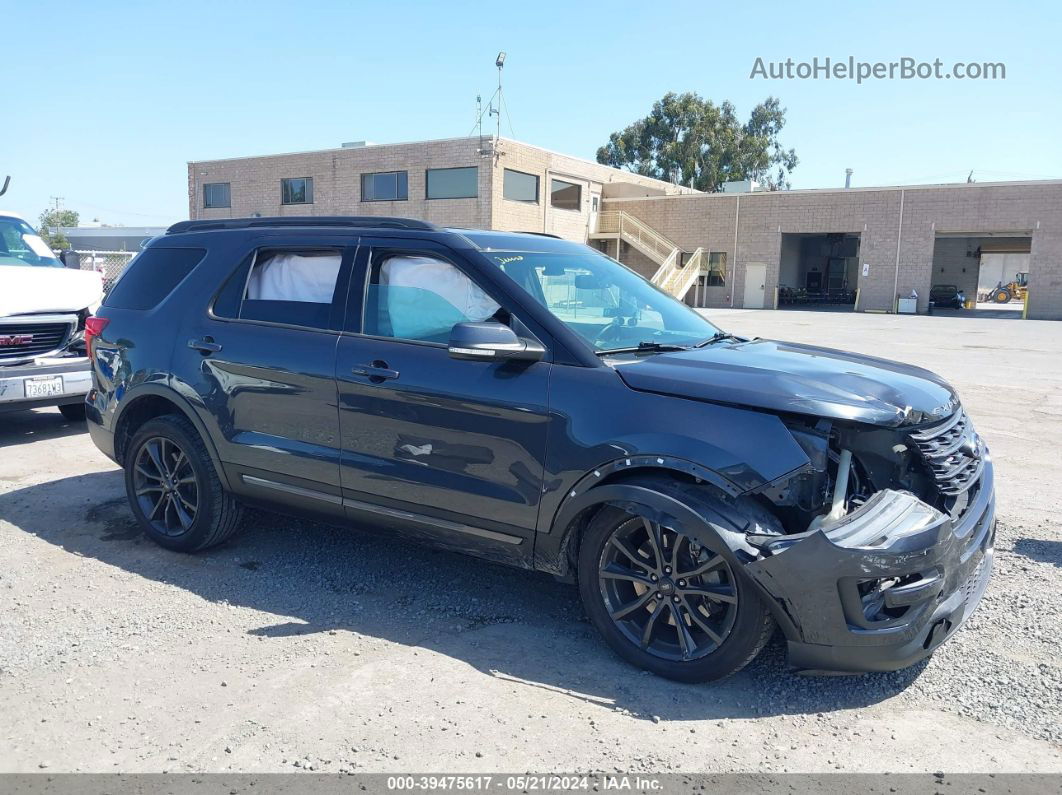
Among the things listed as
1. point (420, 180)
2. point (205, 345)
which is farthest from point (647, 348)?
point (420, 180)

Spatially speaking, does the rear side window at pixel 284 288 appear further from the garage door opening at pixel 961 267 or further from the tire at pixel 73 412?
the garage door opening at pixel 961 267

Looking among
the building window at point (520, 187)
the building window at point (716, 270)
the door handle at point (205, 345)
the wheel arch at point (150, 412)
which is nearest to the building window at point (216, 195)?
the building window at point (520, 187)

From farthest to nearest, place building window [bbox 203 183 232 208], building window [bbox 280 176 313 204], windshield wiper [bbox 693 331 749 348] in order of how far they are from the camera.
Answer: building window [bbox 203 183 232 208], building window [bbox 280 176 313 204], windshield wiper [bbox 693 331 749 348]

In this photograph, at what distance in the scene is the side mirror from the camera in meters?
3.68

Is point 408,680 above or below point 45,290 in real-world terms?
below

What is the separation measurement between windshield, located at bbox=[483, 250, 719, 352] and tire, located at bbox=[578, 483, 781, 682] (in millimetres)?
907

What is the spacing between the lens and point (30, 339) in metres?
8.05

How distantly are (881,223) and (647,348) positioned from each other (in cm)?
3782

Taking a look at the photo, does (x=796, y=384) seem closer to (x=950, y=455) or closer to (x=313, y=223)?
(x=950, y=455)

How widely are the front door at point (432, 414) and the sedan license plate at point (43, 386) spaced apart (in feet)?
16.2

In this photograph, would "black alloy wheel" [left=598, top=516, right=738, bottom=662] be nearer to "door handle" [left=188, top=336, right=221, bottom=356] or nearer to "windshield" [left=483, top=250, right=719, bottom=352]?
"windshield" [left=483, top=250, right=719, bottom=352]

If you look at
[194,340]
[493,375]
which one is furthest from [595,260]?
[194,340]

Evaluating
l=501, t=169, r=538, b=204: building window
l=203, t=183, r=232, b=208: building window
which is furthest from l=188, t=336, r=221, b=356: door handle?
l=203, t=183, r=232, b=208: building window

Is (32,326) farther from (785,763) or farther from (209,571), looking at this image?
(785,763)
